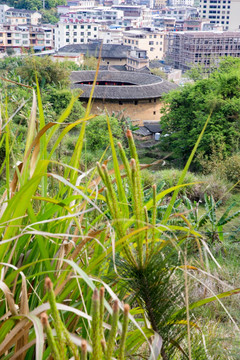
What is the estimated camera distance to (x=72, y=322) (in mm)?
1126

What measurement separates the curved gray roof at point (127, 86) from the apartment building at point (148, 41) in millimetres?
27468

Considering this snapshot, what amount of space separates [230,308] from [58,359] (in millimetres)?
2335

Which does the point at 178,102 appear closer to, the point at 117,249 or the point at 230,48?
the point at 117,249

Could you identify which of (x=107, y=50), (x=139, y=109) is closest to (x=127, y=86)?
(x=139, y=109)

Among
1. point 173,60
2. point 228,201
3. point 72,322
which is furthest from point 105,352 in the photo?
point 173,60

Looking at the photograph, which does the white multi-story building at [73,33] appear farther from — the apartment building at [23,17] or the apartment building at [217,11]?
the apartment building at [217,11]

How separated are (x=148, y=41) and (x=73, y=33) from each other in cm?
915

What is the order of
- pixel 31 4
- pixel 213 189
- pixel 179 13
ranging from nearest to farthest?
pixel 213 189
pixel 31 4
pixel 179 13

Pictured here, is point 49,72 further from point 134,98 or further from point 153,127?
point 153,127

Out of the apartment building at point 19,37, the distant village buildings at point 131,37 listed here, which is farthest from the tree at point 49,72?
the apartment building at point 19,37

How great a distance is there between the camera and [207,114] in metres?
14.5

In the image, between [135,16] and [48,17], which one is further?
[135,16]

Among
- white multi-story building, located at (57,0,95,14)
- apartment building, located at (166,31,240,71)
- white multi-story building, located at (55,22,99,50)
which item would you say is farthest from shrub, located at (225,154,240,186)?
white multi-story building, located at (57,0,95,14)

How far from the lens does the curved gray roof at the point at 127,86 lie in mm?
21344
